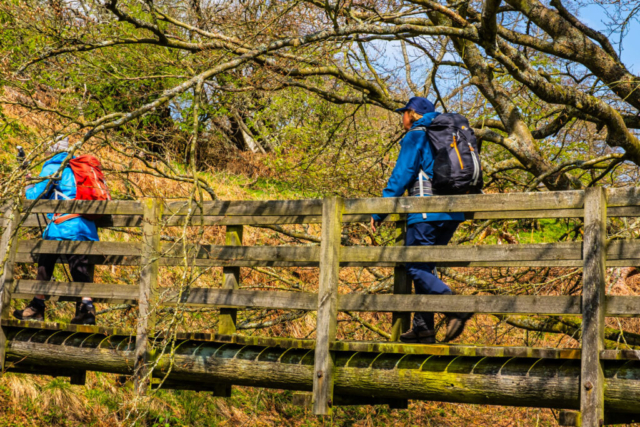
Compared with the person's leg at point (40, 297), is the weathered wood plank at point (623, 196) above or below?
above

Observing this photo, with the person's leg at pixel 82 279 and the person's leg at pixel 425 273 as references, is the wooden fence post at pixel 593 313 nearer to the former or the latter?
the person's leg at pixel 425 273

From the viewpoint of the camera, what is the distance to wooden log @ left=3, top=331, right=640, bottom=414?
4.29 metres

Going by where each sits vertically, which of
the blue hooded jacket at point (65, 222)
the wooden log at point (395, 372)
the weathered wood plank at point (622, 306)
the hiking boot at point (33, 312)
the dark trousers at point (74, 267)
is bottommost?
the wooden log at point (395, 372)

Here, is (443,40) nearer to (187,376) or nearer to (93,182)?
(93,182)

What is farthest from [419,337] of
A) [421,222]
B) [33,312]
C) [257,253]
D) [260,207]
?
[33,312]

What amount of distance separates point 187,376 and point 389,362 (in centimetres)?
179

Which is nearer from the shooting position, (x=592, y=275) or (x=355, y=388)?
(x=592, y=275)

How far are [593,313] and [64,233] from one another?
4444mm

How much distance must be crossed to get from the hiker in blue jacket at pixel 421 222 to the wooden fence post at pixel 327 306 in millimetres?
Result: 294

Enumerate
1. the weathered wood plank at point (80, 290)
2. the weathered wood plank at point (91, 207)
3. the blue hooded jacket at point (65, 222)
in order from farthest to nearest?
1. the blue hooded jacket at point (65, 222)
2. the weathered wood plank at point (80, 290)
3. the weathered wood plank at point (91, 207)

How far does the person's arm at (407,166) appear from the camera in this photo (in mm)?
4926

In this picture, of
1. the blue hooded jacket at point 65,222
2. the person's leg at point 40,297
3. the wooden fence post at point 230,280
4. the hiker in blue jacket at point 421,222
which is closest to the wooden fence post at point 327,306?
the hiker in blue jacket at point 421,222

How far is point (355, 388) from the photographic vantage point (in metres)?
4.98

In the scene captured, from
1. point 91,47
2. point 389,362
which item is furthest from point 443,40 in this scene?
point 389,362
